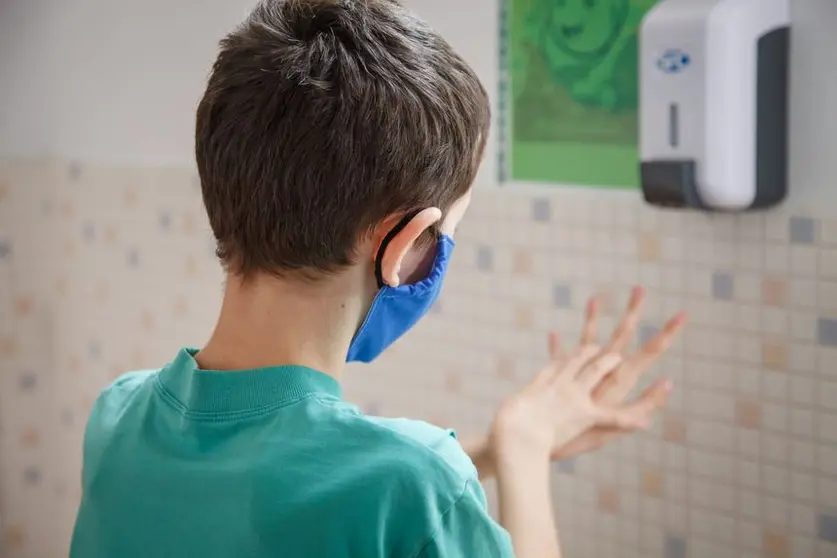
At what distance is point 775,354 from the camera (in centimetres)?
152

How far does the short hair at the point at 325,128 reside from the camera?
0.96 metres

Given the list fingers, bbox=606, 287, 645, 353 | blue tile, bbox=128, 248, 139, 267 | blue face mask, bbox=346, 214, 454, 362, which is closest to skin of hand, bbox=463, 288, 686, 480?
fingers, bbox=606, 287, 645, 353

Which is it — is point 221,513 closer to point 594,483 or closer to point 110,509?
point 110,509

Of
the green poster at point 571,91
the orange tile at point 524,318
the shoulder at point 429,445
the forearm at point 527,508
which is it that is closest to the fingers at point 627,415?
the forearm at point 527,508

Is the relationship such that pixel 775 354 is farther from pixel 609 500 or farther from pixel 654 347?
pixel 609 500

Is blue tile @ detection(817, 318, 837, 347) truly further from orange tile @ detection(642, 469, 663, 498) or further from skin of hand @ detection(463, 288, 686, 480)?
orange tile @ detection(642, 469, 663, 498)

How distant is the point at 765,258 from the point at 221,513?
2.82 feet

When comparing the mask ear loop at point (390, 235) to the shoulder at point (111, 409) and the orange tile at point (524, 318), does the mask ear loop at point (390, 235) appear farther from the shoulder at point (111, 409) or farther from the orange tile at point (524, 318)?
the orange tile at point (524, 318)

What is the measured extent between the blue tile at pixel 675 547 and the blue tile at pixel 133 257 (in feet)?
4.73

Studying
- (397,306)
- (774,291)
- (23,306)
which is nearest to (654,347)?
(774,291)

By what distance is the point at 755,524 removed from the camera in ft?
5.17

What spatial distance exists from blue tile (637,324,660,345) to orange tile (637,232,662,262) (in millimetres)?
98

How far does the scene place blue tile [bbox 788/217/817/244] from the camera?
1451 millimetres

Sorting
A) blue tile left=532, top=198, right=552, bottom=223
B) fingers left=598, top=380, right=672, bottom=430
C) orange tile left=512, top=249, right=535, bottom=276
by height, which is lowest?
fingers left=598, top=380, right=672, bottom=430
